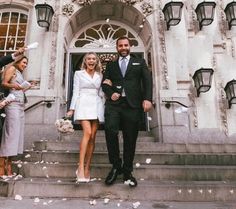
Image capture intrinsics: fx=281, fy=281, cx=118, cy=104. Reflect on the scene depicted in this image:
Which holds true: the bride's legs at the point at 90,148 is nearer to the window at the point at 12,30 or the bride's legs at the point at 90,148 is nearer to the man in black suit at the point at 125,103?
the man in black suit at the point at 125,103

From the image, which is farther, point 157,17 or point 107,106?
point 157,17

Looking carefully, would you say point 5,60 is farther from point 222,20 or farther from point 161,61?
point 222,20

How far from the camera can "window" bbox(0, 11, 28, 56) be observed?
363 inches

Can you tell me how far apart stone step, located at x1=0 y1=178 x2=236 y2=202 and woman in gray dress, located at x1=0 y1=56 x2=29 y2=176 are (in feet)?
2.28

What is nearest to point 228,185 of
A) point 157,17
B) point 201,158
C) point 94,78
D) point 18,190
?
point 201,158

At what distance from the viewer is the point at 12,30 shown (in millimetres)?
9398

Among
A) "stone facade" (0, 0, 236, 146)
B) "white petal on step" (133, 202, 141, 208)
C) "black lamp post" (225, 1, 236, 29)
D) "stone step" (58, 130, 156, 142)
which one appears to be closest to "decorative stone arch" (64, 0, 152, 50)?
"stone facade" (0, 0, 236, 146)

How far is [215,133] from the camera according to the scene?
7.63 metres

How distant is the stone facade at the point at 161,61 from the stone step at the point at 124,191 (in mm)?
3112

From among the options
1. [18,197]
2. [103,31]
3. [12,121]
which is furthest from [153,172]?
[103,31]

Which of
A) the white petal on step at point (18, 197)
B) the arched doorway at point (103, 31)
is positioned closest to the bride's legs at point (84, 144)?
the white petal on step at point (18, 197)

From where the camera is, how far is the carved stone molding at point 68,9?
336 inches

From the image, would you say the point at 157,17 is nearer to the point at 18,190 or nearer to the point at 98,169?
the point at 98,169

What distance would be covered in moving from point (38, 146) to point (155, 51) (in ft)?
14.2
